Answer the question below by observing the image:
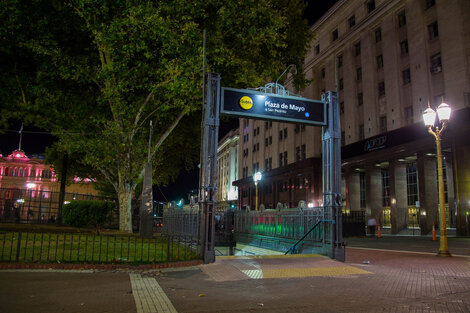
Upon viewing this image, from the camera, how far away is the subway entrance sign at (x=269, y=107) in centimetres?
1190

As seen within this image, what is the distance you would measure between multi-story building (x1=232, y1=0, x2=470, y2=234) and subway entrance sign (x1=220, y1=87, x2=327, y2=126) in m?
17.0

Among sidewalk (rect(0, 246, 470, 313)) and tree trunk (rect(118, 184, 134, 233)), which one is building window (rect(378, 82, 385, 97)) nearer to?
tree trunk (rect(118, 184, 134, 233))

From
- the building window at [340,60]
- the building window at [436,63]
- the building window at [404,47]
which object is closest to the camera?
the building window at [436,63]

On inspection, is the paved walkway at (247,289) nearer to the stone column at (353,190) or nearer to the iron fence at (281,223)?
the iron fence at (281,223)

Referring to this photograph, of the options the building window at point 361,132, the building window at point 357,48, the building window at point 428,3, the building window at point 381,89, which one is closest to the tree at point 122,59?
the building window at point 428,3

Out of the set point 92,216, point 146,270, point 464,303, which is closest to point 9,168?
point 92,216

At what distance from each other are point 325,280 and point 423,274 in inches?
110

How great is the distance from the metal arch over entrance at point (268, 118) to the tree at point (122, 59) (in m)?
7.95

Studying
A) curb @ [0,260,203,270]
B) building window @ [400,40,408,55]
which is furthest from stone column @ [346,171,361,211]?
curb @ [0,260,203,270]

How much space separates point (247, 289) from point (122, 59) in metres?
15.7

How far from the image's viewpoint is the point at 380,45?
36750mm

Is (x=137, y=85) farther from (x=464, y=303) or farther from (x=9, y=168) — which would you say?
(x=9, y=168)

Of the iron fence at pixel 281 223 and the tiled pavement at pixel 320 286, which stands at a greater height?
the iron fence at pixel 281 223

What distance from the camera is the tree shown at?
60.7ft
